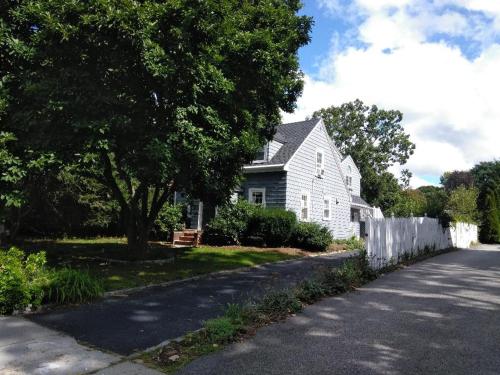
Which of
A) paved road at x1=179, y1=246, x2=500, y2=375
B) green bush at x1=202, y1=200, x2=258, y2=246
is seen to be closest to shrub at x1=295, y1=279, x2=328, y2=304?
paved road at x1=179, y1=246, x2=500, y2=375

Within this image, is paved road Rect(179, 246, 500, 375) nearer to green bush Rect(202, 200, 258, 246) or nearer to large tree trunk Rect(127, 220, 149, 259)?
large tree trunk Rect(127, 220, 149, 259)

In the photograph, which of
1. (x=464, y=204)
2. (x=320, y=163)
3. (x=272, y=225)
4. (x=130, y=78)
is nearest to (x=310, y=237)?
(x=272, y=225)

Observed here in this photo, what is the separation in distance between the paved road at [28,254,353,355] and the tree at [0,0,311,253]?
9.11 ft

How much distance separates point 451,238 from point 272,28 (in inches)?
753

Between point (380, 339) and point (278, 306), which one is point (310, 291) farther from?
point (380, 339)

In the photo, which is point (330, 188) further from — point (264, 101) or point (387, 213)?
point (387, 213)

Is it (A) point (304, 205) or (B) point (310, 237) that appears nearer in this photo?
(B) point (310, 237)

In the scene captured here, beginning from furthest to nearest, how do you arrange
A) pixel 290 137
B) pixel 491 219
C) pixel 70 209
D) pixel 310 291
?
pixel 491 219 → pixel 290 137 → pixel 70 209 → pixel 310 291

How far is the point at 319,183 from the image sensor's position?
25375mm

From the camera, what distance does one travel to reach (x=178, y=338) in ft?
19.6

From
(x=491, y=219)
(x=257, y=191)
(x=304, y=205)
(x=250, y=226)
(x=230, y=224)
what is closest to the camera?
(x=230, y=224)

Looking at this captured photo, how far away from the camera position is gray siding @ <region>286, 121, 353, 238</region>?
22812 mm

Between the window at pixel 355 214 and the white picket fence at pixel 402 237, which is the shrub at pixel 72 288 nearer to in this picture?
the white picket fence at pixel 402 237

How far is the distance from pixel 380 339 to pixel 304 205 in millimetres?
18173
